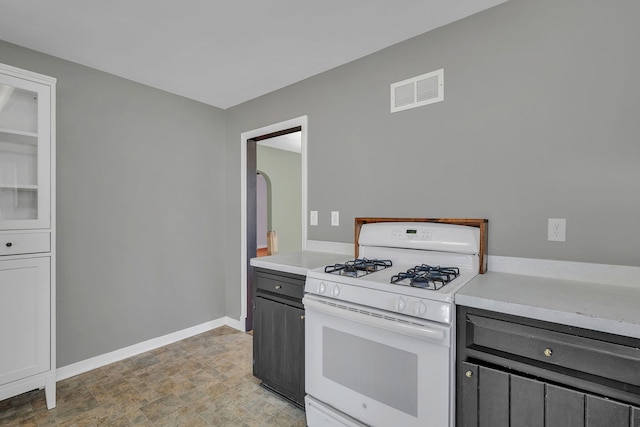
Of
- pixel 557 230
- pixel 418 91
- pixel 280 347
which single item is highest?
pixel 418 91

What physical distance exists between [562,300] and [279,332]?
155 cm

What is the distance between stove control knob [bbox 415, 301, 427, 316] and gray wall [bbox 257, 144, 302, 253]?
5.00 meters

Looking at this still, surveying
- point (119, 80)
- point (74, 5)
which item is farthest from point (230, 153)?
point (74, 5)

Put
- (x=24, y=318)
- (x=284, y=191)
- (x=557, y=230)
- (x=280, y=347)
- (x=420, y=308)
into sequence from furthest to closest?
1. (x=284, y=191)
2. (x=280, y=347)
3. (x=24, y=318)
4. (x=557, y=230)
5. (x=420, y=308)

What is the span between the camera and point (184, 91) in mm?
3037

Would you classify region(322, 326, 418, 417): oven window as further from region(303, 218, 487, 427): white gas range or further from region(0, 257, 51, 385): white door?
region(0, 257, 51, 385): white door

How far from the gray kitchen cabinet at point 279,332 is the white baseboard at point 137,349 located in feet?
4.14

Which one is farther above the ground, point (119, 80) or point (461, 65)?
point (119, 80)

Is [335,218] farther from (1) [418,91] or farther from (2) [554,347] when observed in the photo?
(2) [554,347]

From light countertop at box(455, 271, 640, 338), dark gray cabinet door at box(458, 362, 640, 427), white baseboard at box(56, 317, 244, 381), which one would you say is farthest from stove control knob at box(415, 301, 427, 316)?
white baseboard at box(56, 317, 244, 381)

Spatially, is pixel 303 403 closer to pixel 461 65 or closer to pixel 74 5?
pixel 461 65

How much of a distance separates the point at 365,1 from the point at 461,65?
0.69m

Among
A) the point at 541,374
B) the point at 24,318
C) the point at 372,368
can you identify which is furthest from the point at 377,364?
the point at 24,318

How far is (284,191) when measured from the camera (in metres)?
6.57
